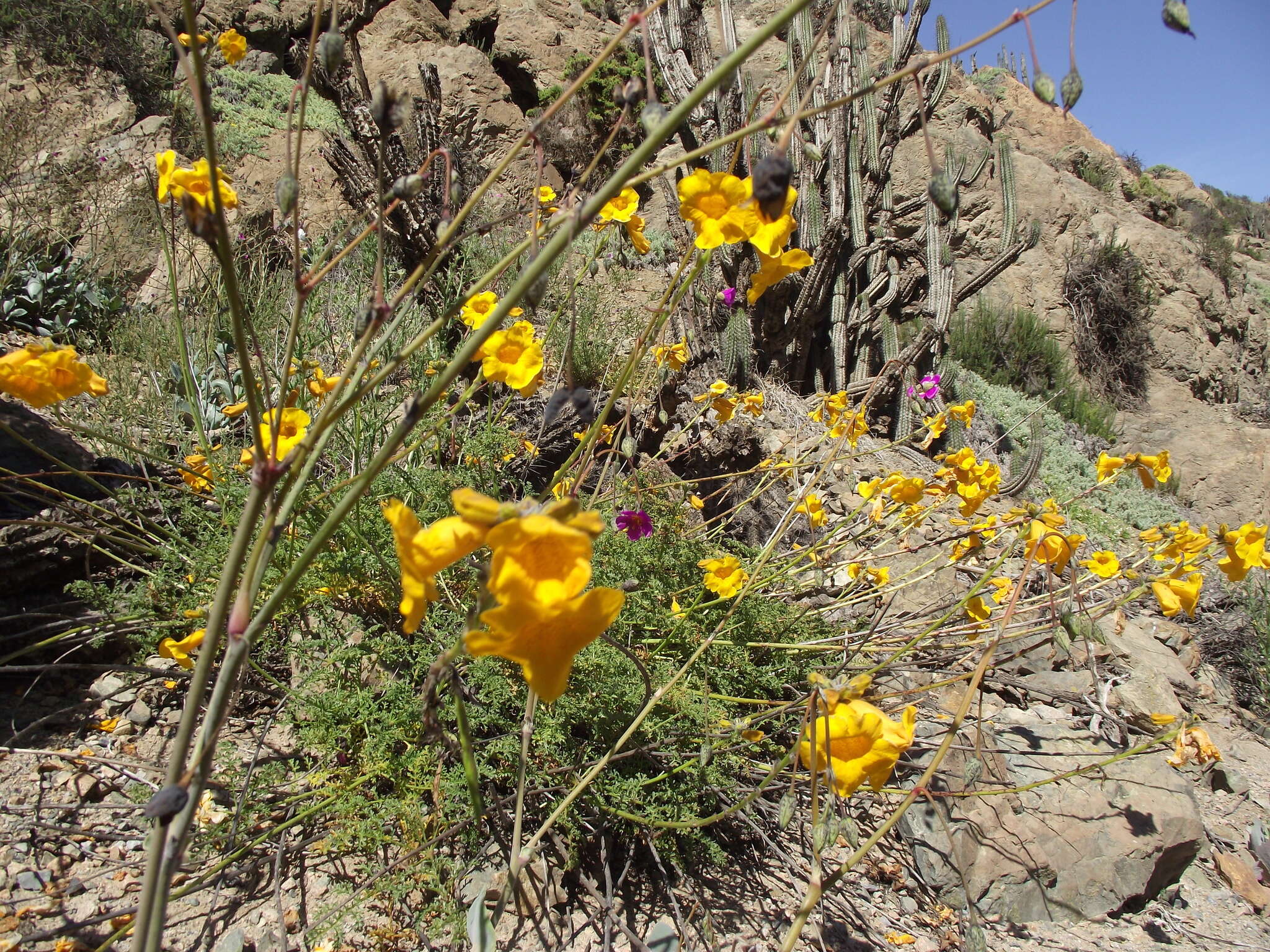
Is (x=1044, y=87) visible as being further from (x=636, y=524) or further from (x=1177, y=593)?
(x=1177, y=593)

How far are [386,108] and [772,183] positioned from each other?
531 mm

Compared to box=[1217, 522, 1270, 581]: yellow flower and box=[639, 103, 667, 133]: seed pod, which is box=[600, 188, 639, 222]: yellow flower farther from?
box=[1217, 522, 1270, 581]: yellow flower

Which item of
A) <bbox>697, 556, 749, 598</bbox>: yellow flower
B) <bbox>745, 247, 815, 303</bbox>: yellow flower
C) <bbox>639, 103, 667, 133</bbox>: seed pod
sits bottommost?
<bbox>697, 556, 749, 598</bbox>: yellow flower

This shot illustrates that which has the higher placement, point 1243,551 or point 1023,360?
point 1023,360

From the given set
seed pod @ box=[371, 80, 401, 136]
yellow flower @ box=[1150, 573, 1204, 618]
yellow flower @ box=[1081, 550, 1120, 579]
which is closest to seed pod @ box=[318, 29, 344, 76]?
seed pod @ box=[371, 80, 401, 136]

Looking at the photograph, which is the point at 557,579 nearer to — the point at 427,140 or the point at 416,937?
the point at 416,937

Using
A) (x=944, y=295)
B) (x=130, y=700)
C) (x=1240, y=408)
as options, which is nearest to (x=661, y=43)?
(x=944, y=295)

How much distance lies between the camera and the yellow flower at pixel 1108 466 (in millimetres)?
2283

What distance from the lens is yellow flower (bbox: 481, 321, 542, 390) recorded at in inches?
66.2

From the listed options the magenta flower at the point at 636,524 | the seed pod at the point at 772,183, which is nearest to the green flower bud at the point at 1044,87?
the seed pod at the point at 772,183

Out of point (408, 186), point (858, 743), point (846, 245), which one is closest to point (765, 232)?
point (408, 186)

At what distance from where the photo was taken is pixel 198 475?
7.00 ft

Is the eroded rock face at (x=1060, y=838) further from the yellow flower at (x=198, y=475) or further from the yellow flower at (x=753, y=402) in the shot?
the yellow flower at (x=198, y=475)

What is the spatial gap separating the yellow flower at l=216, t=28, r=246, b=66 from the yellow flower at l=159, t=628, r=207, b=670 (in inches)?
54.2
